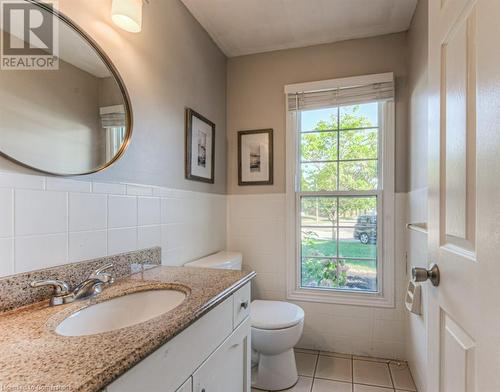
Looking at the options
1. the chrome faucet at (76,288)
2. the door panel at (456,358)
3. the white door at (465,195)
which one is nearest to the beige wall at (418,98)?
the white door at (465,195)

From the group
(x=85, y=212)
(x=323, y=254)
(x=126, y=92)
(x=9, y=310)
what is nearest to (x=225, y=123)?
(x=126, y=92)

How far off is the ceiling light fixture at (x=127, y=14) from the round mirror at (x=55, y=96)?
0.17 meters

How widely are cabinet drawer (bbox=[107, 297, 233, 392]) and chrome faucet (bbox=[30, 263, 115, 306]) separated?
0.41 meters

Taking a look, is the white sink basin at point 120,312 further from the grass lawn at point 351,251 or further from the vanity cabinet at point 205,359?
the grass lawn at point 351,251

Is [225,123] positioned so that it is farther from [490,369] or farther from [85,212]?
A: [490,369]

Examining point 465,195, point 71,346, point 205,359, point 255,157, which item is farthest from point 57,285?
point 255,157

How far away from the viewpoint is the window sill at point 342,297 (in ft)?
6.92

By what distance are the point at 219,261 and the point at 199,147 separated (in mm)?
788

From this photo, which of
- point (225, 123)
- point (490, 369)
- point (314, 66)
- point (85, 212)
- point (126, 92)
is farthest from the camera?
point (225, 123)

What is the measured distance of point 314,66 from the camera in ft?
7.52

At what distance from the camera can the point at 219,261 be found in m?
1.92

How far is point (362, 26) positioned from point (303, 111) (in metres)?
0.70

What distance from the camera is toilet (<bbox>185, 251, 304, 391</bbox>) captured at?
171cm

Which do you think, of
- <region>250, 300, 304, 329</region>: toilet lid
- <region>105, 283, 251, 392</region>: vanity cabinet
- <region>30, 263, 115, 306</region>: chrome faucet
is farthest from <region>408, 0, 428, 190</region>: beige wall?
<region>30, 263, 115, 306</region>: chrome faucet
